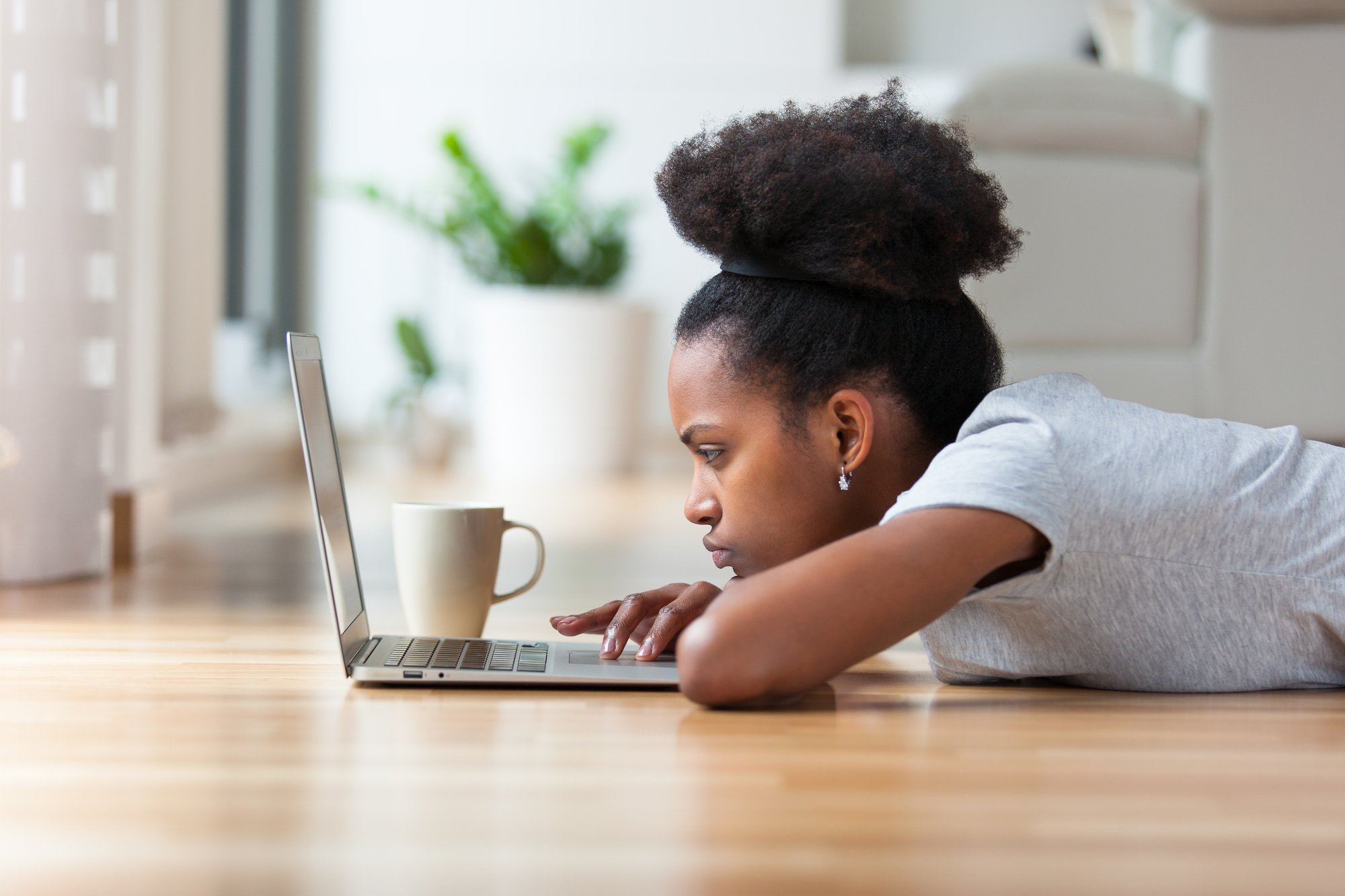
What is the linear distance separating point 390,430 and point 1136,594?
12.0ft

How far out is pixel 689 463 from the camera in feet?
14.6

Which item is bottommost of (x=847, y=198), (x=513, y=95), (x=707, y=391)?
(x=707, y=391)

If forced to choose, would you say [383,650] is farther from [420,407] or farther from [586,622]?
[420,407]

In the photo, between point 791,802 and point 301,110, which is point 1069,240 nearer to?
point 791,802

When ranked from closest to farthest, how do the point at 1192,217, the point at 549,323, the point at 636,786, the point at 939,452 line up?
1. the point at 636,786
2. the point at 939,452
3. the point at 1192,217
4. the point at 549,323

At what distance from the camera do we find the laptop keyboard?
0.95 meters

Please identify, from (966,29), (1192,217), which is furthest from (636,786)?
(966,29)

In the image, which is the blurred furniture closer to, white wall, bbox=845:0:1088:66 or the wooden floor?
the wooden floor

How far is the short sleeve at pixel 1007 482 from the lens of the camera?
0.81 metres

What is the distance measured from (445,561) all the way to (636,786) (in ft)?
1.41

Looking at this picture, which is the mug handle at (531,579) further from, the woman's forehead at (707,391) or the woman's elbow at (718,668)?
the woman's elbow at (718,668)

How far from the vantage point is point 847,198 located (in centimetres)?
89

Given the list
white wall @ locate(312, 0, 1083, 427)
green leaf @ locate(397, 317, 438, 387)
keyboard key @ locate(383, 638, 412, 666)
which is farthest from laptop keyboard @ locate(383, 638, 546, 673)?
white wall @ locate(312, 0, 1083, 427)

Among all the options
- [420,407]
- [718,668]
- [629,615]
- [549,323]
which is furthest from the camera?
[420,407]
